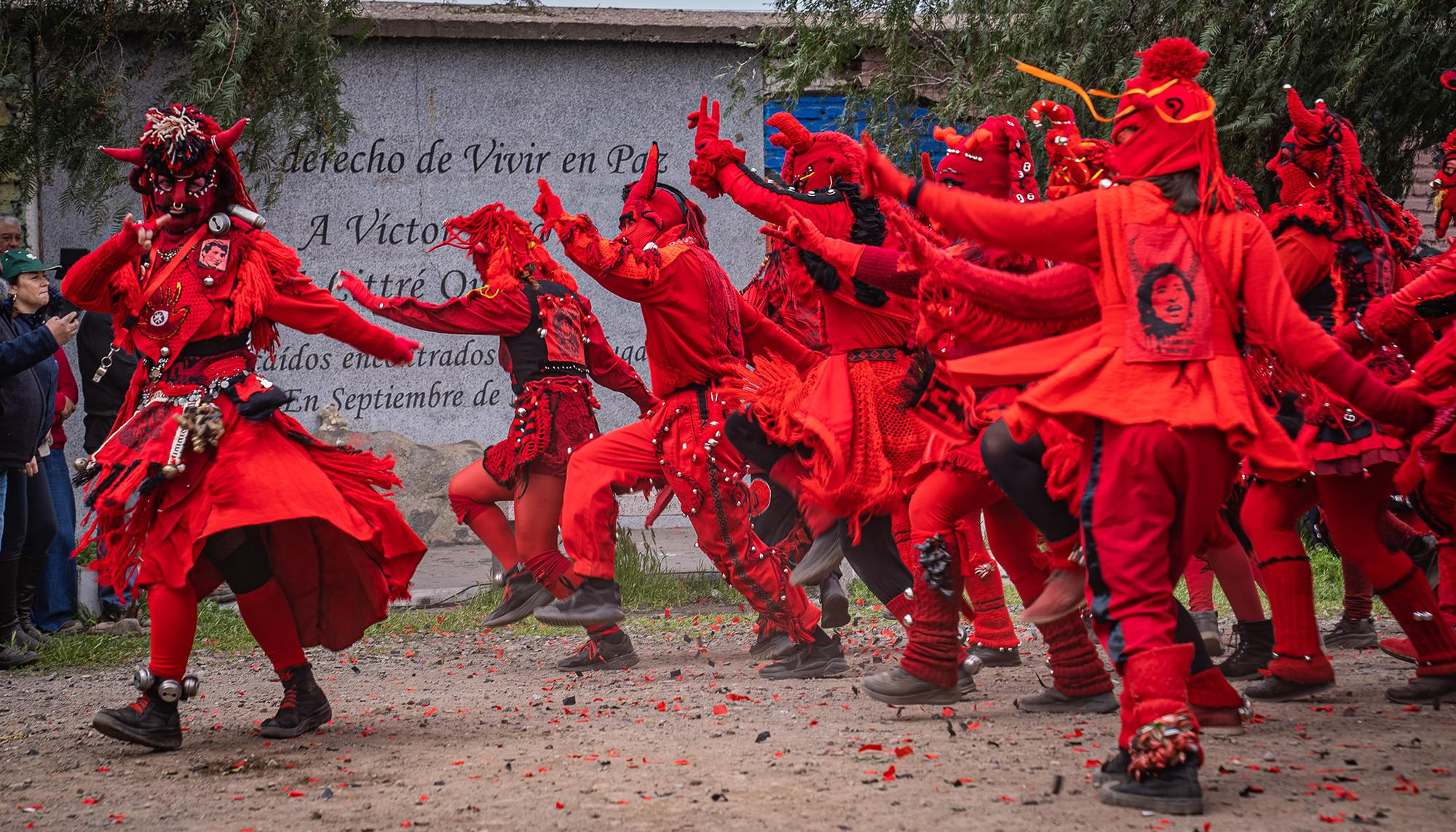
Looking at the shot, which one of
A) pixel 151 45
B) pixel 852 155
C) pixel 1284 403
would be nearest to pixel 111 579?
pixel 852 155

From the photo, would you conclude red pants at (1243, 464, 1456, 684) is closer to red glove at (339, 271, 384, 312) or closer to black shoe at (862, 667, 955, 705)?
black shoe at (862, 667, 955, 705)

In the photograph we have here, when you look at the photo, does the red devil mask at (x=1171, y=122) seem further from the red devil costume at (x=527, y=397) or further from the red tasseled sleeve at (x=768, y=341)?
the red devil costume at (x=527, y=397)

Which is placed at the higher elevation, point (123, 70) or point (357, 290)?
point (123, 70)

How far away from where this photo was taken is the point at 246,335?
15.6ft

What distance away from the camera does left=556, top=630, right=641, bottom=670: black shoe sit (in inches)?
252

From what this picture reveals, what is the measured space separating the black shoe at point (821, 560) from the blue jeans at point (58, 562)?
4022 mm

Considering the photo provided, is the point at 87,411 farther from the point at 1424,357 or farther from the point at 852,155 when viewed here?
the point at 1424,357

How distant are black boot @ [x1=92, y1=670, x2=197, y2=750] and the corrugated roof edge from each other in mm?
6887

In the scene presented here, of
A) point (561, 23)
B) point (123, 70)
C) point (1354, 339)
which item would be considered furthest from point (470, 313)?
point (561, 23)

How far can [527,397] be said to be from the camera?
22.1 ft

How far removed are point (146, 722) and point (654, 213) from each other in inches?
122

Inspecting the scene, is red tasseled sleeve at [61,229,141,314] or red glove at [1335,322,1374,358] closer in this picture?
red tasseled sleeve at [61,229,141,314]

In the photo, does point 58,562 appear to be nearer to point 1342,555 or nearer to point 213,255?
point 213,255

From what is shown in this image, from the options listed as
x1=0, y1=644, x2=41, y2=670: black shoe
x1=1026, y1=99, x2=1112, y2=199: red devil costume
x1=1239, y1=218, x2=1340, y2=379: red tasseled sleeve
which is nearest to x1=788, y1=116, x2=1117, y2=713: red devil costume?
x1=1026, y1=99, x2=1112, y2=199: red devil costume
